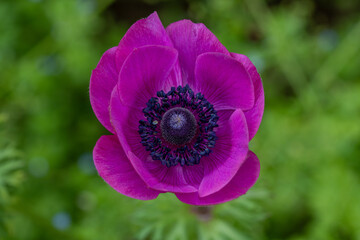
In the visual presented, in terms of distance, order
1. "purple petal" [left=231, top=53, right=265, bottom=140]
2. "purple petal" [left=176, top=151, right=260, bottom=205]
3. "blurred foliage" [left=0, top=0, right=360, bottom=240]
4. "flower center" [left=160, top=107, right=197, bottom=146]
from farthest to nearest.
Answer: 1. "blurred foliage" [left=0, top=0, right=360, bottom=240]
2. "flower center" [left=160, top=107, right=197, bottom=146]
3. "purple petal" [left=231, top=53, right=265, bottom=140]
4. "purple petal" [left=176, top=151, right=260, bottom=205]

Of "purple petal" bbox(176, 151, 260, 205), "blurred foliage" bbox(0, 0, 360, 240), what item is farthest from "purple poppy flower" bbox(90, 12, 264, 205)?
"blurred foliage" bbox(0, 0, 360, 240)

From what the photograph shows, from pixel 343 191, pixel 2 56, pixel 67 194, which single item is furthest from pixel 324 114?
pixel 2 56

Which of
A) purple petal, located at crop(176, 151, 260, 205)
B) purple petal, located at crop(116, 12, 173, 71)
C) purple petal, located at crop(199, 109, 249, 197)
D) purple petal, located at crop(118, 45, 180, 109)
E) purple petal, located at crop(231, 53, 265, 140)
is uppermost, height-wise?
purple petal, located at crop(116, 12, 173, 71)

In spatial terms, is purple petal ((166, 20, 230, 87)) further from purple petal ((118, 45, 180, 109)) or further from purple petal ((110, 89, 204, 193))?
purple petal ((110, 89, 204, 193))

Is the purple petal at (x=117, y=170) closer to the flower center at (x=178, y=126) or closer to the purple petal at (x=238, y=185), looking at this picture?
the purple petal at (x=238, y=185)

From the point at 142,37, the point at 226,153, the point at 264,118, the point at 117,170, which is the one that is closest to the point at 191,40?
the point at 142,37

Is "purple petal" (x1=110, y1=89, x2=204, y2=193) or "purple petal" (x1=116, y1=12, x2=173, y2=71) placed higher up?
"purple petal" (x1=116, y1=12, x2=173, y2=71)
